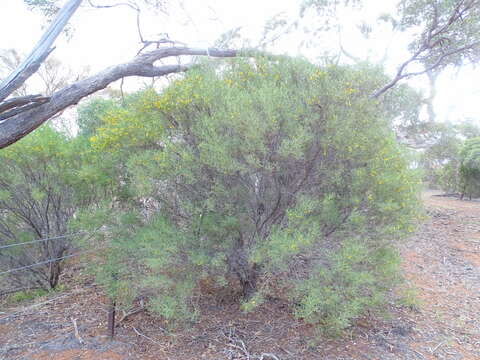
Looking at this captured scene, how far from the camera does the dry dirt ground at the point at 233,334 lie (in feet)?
12.1

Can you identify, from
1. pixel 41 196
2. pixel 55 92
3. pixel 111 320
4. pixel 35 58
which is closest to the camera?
pixel 111 320

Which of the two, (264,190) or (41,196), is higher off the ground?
(264,190)

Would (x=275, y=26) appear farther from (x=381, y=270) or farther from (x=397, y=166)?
(x=381, y=270)

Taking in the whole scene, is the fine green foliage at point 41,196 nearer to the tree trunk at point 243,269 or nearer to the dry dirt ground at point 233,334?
the dry dirt ground at point 233,334

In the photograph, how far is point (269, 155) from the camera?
11.5 ft

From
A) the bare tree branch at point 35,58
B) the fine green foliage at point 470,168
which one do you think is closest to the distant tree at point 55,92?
the bare tree branch at point 35,58

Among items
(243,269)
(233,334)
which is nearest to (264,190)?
(243,269)

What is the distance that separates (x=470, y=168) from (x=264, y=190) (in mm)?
8987

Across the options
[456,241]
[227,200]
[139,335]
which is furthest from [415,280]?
[139,335]

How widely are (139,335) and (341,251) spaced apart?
92.4 inches

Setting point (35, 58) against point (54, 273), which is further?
point (54, 273)

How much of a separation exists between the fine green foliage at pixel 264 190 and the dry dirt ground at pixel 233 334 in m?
0.41

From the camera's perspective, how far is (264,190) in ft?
12.8

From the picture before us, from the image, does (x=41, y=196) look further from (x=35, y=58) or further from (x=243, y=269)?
(x=243, y=269)
